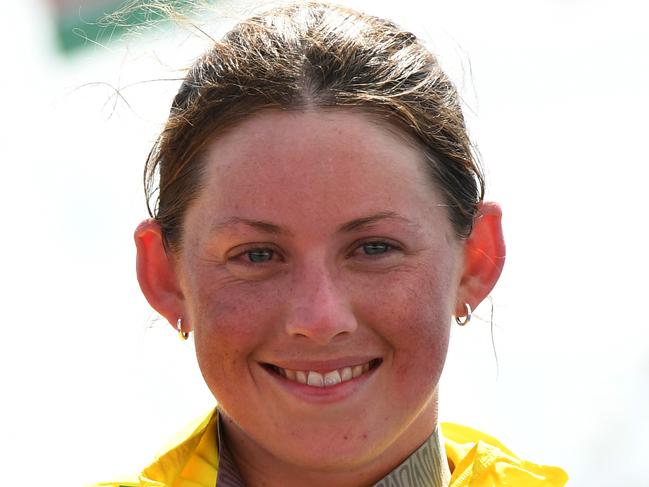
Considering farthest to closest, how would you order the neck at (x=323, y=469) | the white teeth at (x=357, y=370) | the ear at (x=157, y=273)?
the ear at (x=157, y=273) → the neck at (x=323, y=469) → the white teeth at (x=357, y=370)

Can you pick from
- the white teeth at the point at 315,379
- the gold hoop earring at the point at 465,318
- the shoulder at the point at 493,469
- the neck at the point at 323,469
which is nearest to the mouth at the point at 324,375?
the white teeth at the point at 315,379

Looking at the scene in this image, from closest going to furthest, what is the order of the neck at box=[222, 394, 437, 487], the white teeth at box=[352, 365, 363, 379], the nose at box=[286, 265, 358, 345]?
the nose at box=[286, 265, 358, 345] < the white teeth at box=[352, 365, 363, 379] < the neck at box=[222, 394, 437, 487]

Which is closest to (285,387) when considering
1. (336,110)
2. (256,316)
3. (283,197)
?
(256,316)

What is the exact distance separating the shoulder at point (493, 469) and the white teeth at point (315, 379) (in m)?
0.44

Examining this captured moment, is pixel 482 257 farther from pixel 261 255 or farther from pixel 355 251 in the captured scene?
pixel 261 255

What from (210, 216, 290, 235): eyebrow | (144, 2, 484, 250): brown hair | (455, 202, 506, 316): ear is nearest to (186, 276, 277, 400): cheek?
(210, 216, 290, 235): eyebrow

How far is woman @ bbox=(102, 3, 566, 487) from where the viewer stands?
222 centimetres

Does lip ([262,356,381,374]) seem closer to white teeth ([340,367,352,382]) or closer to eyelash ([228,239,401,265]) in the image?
white teeth ([340,367,352,382])

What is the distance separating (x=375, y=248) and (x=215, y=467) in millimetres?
590

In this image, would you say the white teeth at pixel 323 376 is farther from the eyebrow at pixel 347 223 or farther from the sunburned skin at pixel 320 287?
the eyebrow at pixel 347 223

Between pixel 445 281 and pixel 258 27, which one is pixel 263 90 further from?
pixel 445 281

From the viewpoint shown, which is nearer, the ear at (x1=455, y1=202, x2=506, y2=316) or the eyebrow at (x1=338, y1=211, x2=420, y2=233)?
the eyebrow at (x1=338, y1=211, x2=420, y2=233)

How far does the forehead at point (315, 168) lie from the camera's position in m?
2.21

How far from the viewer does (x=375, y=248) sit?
2.26 m
